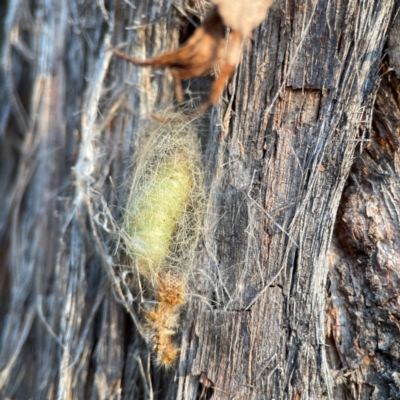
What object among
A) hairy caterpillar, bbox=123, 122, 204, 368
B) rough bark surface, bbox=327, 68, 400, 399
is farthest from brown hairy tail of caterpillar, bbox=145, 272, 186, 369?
rough bark surface, bbox=327, 68, 400, 399

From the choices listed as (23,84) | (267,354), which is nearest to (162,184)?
(267,354)

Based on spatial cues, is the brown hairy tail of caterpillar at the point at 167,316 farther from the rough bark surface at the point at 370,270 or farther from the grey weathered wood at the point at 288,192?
the rough bark surface at the point at 370,270

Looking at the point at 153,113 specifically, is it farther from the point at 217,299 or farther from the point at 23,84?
the point at 23,84

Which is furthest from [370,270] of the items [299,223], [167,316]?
[167,316]

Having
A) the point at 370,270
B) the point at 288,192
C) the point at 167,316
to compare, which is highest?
the point at 288,192

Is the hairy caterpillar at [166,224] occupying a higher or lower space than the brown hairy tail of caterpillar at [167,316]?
higher

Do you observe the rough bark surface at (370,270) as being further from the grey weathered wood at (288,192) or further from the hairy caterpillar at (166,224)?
the hairy caterpillar at (166,224)

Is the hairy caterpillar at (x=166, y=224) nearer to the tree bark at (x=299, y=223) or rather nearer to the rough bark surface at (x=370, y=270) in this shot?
the tree bark at (x=299, y=223)

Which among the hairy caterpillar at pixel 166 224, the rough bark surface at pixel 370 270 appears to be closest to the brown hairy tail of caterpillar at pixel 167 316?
the hairy caterpillar at pixel 166 224

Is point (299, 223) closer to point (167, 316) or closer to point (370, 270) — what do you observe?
point (370, 270)
